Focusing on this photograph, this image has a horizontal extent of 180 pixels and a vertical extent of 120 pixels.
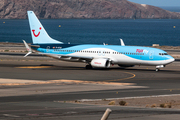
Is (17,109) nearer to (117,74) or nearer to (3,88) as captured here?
(3,88)

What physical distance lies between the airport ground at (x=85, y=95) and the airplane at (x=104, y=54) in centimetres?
294

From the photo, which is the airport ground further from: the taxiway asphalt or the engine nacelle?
the engine nacelle

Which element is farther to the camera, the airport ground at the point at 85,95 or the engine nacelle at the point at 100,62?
the engine nacelle at the point at 100,62

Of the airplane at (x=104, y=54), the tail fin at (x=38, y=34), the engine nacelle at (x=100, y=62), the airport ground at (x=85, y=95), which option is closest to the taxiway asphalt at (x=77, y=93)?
the airport ground at (x=85, y=95)

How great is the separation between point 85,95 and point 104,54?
2680 centimetres

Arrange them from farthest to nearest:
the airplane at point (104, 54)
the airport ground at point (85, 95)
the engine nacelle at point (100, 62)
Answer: the engine nacelle at point (100, 62), the airplane at point (104, 54), the airport ground at point (85, 95)

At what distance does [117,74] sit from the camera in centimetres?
5372

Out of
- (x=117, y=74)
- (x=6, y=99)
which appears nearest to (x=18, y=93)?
(x=6, y=99)

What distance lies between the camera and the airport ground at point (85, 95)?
20938 mm

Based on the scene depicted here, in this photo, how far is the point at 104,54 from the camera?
5916 cm

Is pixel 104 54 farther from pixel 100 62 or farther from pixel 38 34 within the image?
pixel 38 34

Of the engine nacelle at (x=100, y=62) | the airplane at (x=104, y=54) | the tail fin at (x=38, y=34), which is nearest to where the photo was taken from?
the airplane at (x=104, y=54)

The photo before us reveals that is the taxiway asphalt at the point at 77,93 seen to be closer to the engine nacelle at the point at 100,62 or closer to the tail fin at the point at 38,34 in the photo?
the engine nacelle at the point at 100,62

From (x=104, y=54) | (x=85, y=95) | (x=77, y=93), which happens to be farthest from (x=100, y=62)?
(x=85, y=95)
